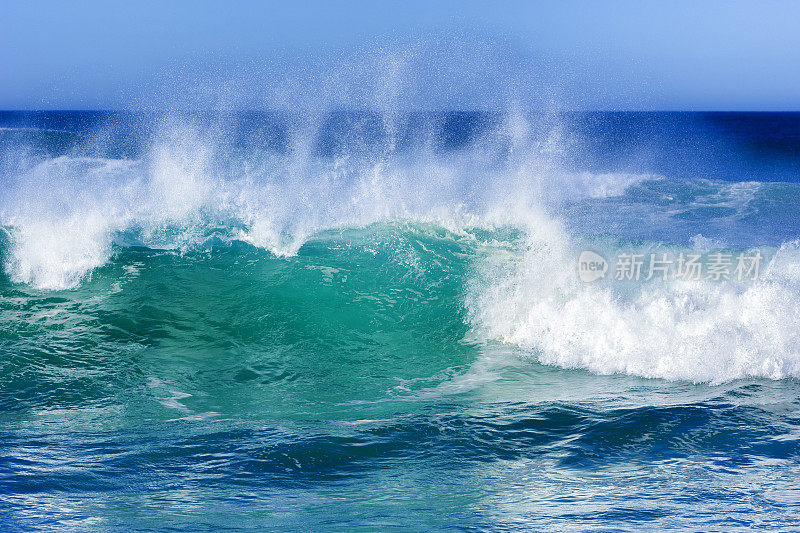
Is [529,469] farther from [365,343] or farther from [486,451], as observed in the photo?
[365,343]

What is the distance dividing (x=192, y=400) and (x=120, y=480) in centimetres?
204

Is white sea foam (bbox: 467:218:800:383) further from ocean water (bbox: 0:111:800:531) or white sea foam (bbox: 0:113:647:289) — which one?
white sea foam (bbox: 0:113:647:289)

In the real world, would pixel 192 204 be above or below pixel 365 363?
above

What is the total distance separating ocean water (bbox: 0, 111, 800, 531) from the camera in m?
4.45

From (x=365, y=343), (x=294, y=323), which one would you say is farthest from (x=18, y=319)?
(x=365, y=343)

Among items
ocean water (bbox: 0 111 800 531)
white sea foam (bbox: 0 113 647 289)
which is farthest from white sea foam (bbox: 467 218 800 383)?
white sea foam (bbox: 0 113 647 289)

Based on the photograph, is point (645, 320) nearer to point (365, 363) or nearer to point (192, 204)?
point (365, 363)

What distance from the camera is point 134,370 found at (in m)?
7.60

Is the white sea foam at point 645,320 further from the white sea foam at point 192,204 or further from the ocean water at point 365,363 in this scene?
the white sea foam at point 192,204

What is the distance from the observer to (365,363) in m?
7.93

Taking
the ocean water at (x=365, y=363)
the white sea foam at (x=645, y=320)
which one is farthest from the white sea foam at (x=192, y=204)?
the white sea foam at (x=645, y=320)

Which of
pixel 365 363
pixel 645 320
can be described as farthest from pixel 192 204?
pixel 645 320

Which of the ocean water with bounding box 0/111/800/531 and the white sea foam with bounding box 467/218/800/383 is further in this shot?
the white sea foam with bounding box 467/218/800/383

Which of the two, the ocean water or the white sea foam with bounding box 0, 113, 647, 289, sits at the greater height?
the white sea foam with bounding box 0, 113, 647, 289
